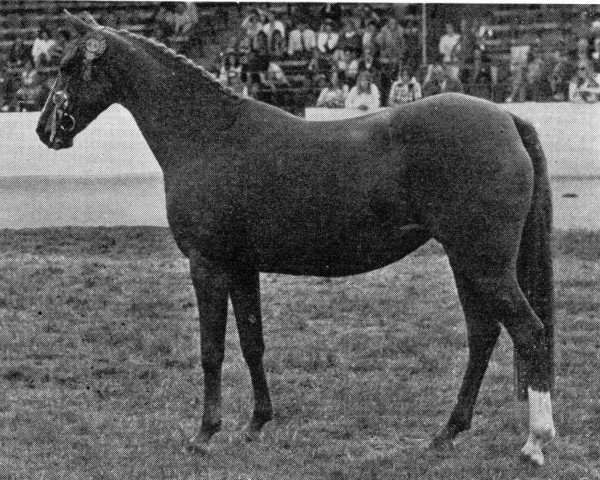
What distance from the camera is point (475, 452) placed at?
564 centimetres

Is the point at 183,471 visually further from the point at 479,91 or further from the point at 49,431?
the point at 479,91

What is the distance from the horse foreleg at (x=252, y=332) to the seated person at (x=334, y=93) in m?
9.01

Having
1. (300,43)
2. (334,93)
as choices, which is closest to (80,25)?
(334,93)

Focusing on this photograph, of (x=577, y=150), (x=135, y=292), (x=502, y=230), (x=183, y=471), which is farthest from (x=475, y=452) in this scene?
(x=577, y=150)

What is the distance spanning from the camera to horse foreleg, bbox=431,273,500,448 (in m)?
5.66

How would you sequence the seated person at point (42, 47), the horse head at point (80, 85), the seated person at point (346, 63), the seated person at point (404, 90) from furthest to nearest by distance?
the seated person at point (346, 63) → the seated person at point (42, 47) → the seated person at point (404, 90) → the horse head at point (80, 85)

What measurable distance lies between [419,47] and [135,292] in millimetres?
7528

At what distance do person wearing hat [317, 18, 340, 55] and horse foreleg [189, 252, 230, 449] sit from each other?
970 cm

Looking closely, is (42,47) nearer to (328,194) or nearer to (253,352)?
(253,352)

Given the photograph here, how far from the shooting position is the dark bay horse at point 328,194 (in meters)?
5.32

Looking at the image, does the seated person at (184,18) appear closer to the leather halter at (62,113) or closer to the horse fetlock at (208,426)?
the leather halter at (62,113)

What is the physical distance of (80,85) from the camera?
6117mm

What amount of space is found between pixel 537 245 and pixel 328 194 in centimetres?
124

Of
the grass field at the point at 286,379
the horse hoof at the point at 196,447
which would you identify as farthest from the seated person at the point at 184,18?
the horse hoof at the point at 196,447
